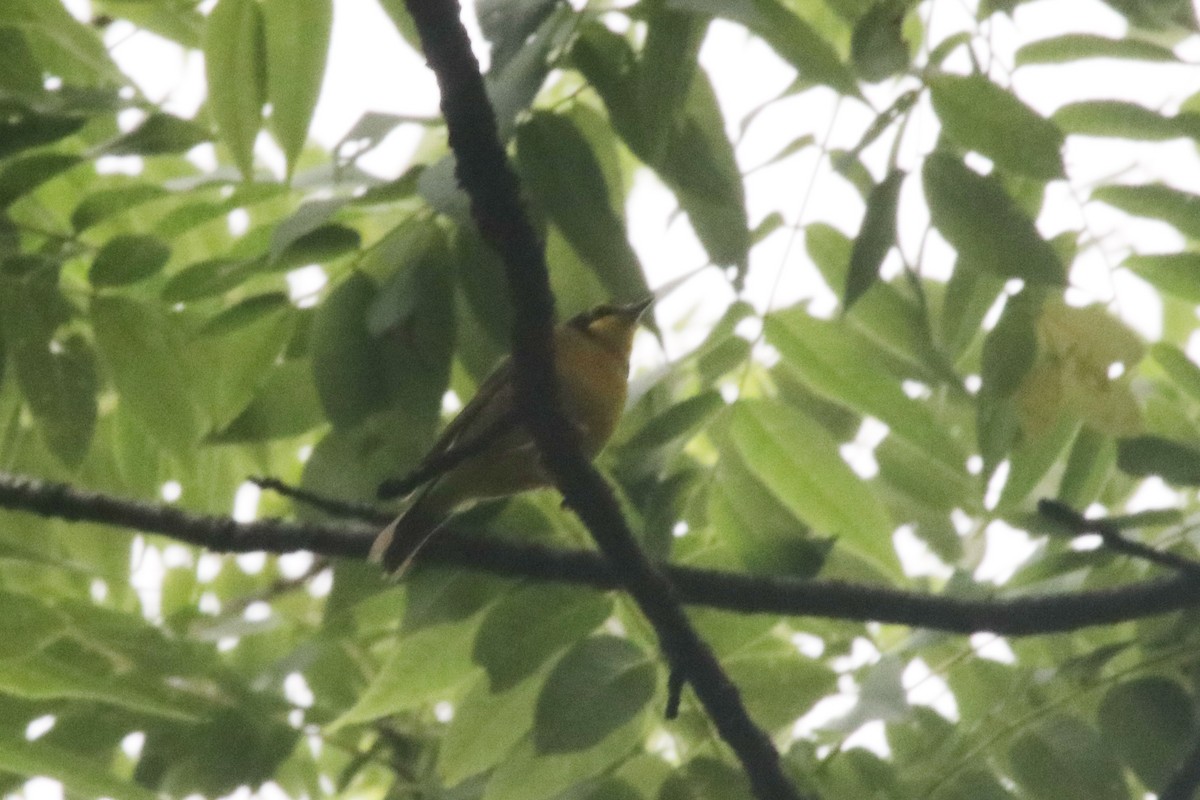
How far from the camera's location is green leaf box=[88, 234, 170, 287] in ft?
7.11

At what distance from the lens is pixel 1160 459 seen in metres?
1.93

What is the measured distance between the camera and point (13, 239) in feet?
7.15

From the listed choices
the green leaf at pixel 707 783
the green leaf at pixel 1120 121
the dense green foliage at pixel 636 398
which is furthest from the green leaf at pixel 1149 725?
the green leaf at pixel 1120 121

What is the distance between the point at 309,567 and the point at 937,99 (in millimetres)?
1686

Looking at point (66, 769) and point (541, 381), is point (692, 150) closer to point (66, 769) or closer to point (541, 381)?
point (541, 381)

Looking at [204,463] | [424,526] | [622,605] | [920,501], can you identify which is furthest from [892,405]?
[204,463]

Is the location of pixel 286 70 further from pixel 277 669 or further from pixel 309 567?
pixel 309 567

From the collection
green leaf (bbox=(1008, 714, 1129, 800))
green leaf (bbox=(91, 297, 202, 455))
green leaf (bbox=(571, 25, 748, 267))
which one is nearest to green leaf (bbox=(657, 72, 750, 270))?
green leaf (bbox=(571, 25, 748, 267))

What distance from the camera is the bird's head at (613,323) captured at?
1.96m

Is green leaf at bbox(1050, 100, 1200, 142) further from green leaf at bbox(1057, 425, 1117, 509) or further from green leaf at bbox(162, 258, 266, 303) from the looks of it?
green leaf at bbox(162, 258, 266, 303)

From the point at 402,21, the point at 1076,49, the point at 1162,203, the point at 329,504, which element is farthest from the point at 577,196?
the point at 1162,203

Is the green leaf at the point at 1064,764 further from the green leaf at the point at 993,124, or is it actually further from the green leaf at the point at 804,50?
the green leaf at the point at 804,50

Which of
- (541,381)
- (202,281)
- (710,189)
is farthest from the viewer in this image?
(202,281)

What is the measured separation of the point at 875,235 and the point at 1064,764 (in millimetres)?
814
